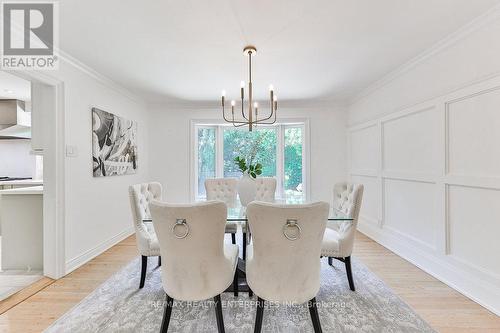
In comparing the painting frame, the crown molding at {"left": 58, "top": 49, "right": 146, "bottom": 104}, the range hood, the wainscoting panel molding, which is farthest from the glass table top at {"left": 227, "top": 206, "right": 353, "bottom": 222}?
the range hood

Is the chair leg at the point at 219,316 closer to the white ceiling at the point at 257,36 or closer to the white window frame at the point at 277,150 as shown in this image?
the white ceiling at the point at 257,36

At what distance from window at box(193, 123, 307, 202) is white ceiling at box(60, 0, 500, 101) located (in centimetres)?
153

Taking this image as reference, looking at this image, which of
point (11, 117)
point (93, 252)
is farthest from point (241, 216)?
point (11, 117)

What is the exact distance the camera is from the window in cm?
466

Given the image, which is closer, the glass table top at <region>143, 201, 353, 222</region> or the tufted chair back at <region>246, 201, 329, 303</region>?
the tufted chair back at <region>246, 201, 329, 303</region>

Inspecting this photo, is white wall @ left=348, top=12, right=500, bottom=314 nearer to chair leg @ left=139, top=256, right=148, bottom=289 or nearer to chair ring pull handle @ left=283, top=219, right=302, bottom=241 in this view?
chair ring pull handle @ left=283, top=219, right=302, bottom=241

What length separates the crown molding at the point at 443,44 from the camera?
1831mm

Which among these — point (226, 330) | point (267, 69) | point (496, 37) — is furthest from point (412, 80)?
point (226, 330)

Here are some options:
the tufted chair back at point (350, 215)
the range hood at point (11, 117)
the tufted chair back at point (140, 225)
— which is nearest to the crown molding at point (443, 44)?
the tufted chair back at point (350, 215)

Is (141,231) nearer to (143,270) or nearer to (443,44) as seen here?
(143,270)

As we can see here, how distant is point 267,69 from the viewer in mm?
2850

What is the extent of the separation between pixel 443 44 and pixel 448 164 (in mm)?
1142

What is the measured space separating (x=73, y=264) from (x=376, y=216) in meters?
3.94

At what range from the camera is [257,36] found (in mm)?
2092
